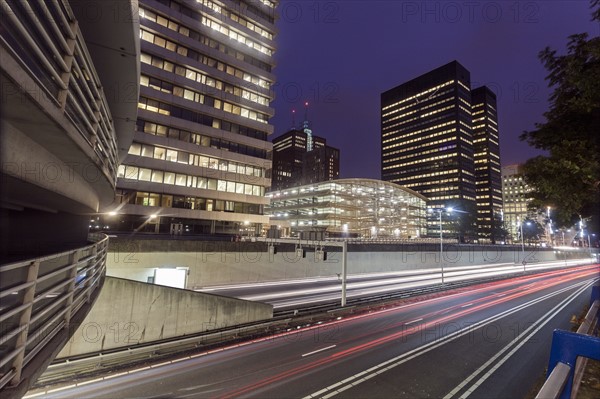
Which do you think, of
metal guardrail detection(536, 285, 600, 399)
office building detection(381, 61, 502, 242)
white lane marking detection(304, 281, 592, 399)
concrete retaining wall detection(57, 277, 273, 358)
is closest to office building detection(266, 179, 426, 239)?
office building detection(381, 61, 502, 242)

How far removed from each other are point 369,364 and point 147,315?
10.8 meters

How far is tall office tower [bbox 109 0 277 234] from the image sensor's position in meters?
37.8

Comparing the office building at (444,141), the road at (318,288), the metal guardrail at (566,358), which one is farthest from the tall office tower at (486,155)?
the metal guardrail at (566,358)

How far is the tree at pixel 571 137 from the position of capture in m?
8.55

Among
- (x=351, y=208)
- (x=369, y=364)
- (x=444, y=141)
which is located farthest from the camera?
(x=444, y=141)

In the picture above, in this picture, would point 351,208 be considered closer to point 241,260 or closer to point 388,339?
point 241,260

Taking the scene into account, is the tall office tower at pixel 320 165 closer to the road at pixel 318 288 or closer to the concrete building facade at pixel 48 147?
the road at pixel 318 288

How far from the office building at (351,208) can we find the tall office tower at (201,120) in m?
37.4

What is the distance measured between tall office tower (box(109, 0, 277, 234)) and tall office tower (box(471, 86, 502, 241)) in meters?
149

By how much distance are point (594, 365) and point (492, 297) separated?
89.2ft

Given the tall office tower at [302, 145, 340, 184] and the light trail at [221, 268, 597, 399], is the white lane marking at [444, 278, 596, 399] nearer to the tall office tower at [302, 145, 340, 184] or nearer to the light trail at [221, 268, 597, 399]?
the light trail at [221, 268, 597, 399]

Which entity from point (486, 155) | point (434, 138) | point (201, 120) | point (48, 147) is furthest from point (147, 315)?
point (486, 155)

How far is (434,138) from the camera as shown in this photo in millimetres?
148500

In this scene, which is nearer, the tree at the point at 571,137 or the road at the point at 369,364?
the tree at the point at 571,137
